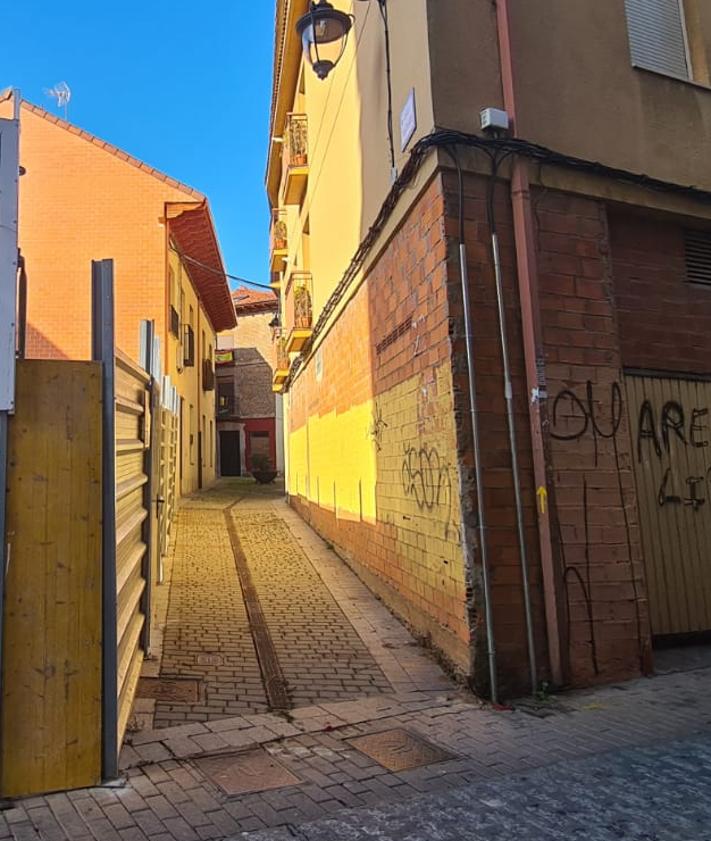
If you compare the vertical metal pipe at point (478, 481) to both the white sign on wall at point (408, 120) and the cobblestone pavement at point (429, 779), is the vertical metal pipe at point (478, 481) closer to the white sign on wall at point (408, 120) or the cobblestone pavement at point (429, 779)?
the cobblestone pavement at point (429, 779)

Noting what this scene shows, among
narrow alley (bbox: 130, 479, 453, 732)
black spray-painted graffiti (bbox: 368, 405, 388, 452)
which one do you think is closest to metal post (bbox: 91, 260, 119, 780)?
narrow alley (bbox: 130, 479, 453, 732)

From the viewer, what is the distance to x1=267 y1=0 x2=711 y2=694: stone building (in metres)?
4.66

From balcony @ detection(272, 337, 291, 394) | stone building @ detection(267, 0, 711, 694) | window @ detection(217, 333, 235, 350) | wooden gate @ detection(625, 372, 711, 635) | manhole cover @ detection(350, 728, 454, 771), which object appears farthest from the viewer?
window @ detection(217, 333, 235, 350)

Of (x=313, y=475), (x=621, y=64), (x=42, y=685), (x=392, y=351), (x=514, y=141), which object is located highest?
(x=621, y=64)

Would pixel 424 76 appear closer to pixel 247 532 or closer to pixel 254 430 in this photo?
pixel 247 532

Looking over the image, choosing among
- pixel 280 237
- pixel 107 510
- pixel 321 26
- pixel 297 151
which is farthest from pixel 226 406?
pixel 107 510

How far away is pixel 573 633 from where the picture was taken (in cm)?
459

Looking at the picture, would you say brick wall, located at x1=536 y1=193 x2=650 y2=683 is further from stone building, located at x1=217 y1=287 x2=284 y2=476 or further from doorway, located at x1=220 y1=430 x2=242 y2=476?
doorway, located at x1=220 y1=430 x2=242 y2=476

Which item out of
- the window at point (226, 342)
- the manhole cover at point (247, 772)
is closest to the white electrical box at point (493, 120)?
the manhole cover at point (247, 772)

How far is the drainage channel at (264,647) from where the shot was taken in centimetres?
445

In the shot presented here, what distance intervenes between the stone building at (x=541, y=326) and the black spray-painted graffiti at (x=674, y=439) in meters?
0.02

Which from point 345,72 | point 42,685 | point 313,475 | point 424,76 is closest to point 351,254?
point 345,72

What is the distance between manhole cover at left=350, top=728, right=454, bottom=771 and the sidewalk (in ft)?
0.04

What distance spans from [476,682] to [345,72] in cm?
724
